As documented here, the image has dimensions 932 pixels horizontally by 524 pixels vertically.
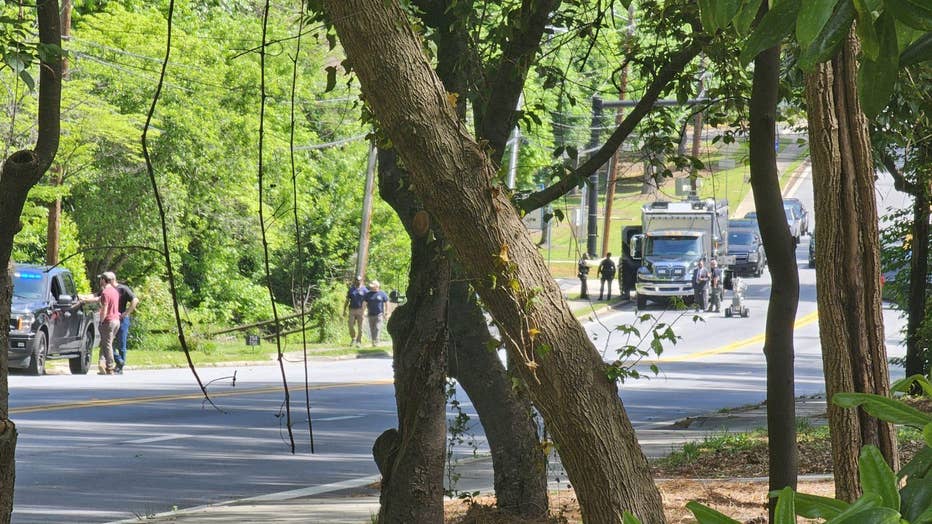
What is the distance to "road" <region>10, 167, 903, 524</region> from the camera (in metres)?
10.1

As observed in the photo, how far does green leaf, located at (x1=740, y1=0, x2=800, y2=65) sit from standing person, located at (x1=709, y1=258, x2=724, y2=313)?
1553 inches

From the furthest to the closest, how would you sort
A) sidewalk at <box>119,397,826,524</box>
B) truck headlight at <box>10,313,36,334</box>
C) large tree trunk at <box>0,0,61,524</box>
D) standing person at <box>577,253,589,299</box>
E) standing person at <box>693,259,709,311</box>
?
standing person at <box>693,259,709,311</box>
truck headlight at <box>10,313,36,334</box>
standing person at <box>577,253,589,299</box>
sidewalk at <box>119,397,826,524</box>
large tree trunk at <box>0,0,61,524</box>

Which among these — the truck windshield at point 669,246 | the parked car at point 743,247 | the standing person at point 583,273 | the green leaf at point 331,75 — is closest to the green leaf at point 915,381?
the green leaf at point 331,75

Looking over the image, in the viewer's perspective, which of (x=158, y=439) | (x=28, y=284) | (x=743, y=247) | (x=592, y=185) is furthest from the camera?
(x=743, y=247)

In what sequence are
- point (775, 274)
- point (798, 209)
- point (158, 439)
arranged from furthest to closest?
1. point (798, 209)
2. point (158, 439)
3. point (775, 274)

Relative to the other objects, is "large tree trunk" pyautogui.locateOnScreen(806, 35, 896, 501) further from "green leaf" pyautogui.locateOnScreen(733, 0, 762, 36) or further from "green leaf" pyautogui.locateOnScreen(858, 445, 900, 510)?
"green leaf" pyautogui.locateOnScreen(858, 445, 900, 510)

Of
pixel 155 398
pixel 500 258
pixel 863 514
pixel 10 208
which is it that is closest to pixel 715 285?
pixel 155 398

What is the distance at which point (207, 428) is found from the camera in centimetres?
1477

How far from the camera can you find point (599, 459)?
3.51m

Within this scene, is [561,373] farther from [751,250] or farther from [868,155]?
[751,250]

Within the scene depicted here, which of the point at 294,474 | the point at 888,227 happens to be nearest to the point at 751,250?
the point at 888,227

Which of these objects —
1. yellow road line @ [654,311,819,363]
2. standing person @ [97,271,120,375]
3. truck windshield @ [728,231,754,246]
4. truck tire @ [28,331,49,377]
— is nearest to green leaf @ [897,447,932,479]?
truck tire @ [28,331,49,377]

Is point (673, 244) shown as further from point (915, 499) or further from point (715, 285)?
point (915, 499)

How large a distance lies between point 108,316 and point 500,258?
65.3ft
